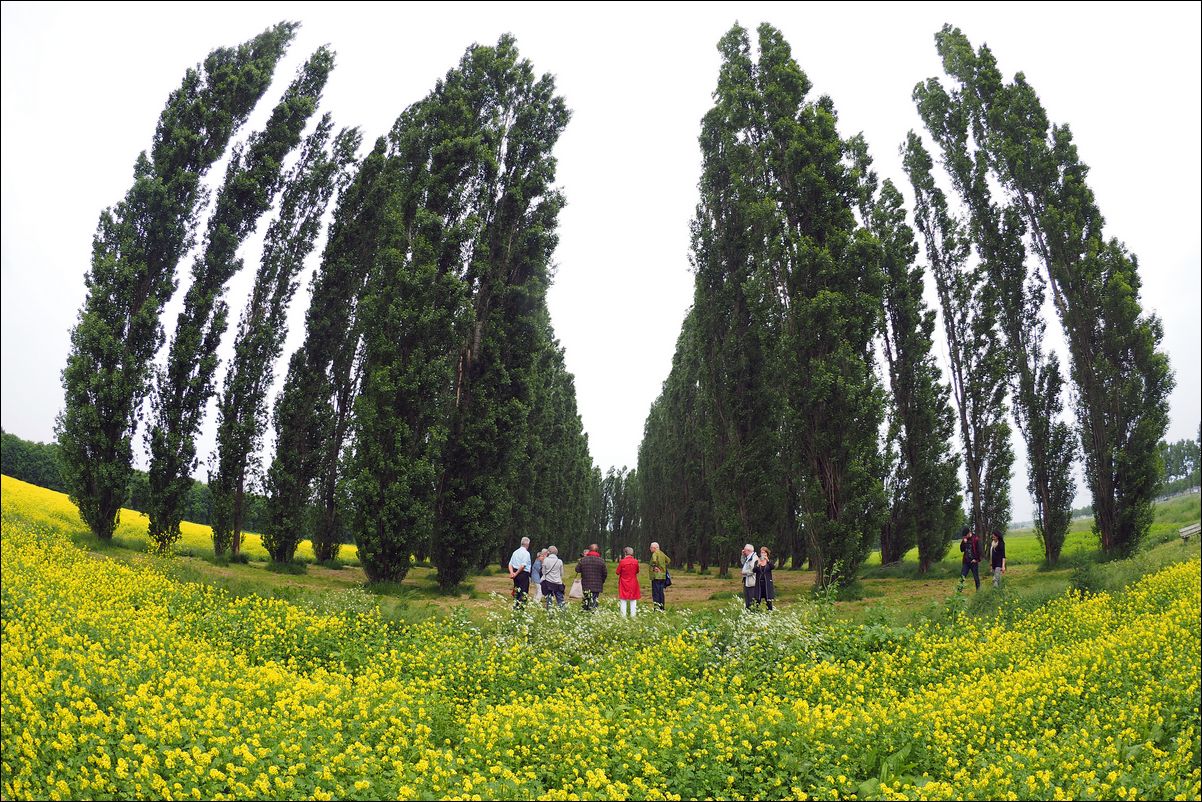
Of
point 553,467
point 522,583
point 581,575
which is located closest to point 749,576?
point 581,575

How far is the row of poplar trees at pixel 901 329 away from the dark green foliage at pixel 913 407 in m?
0.08

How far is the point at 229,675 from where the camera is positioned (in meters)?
7.80

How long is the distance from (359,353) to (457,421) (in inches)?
313

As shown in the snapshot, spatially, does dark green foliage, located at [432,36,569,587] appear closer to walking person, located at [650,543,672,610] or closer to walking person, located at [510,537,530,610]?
walking person, located at [510,537,530,610]

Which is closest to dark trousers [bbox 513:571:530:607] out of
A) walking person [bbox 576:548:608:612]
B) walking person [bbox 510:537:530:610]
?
walking person [bbox 510:537:530:610]

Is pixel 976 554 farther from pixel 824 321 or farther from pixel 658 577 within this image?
pixel 658 577

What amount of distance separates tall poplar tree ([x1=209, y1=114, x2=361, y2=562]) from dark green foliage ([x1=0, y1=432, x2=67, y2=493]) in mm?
58941

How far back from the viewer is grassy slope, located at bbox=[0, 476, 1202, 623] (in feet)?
44.0

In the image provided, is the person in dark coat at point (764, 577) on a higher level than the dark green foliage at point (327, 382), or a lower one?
lower

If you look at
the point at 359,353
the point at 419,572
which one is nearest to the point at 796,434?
the point at 419,572

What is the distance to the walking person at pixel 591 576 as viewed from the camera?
47.9 feet

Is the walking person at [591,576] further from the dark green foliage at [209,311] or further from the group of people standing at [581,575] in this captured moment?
the dark green foliage at [209,311]

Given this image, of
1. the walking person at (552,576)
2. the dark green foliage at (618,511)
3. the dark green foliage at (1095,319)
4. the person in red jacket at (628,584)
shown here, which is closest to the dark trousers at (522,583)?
the walking person at (552,576)

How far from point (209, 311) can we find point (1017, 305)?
2723 cm
